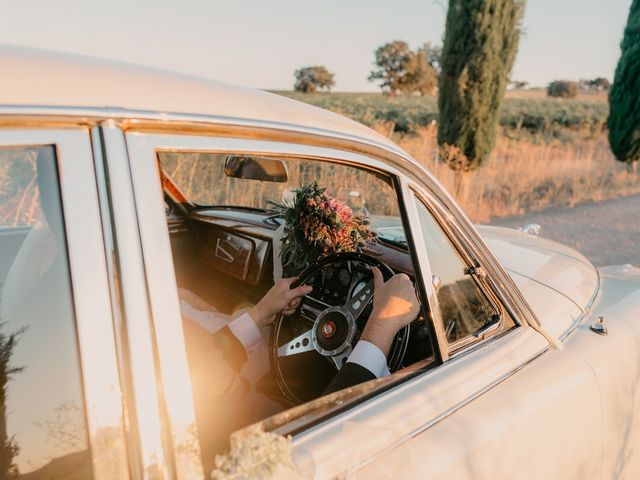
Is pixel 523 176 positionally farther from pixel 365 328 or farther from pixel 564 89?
pixel 564 89

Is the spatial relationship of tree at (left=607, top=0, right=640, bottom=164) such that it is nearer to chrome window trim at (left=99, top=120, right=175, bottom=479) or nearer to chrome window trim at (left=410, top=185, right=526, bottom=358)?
chrome window trim at (left=410, top=185, right=526, bottom=358)

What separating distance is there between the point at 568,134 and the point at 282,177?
1002 inches

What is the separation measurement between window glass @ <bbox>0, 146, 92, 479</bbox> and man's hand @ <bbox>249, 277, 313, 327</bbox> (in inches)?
49.9

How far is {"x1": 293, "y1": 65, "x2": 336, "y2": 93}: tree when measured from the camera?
63688 millimetres

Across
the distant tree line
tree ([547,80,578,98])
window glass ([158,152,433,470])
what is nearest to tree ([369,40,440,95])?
the distant tree line

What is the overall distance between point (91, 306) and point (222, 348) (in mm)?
1112

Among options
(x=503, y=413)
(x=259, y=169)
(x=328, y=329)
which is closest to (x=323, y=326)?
(x=328, y=329)

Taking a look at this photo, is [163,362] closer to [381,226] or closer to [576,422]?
[576,422]

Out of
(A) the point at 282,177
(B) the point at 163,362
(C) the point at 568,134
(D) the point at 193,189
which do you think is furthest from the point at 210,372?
(C) the point at 568,134

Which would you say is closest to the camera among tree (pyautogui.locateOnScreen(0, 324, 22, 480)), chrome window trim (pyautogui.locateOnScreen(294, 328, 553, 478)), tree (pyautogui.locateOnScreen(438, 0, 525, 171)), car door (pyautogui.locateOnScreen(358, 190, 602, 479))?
tree (pyautogui.locateOnScreen(0, 324, 22, 480))

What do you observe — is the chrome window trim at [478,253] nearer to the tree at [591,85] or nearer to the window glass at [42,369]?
the window glass at [42,369]

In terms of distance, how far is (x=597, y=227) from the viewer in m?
9.47

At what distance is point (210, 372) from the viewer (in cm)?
142

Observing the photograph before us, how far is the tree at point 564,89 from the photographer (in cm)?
5212
